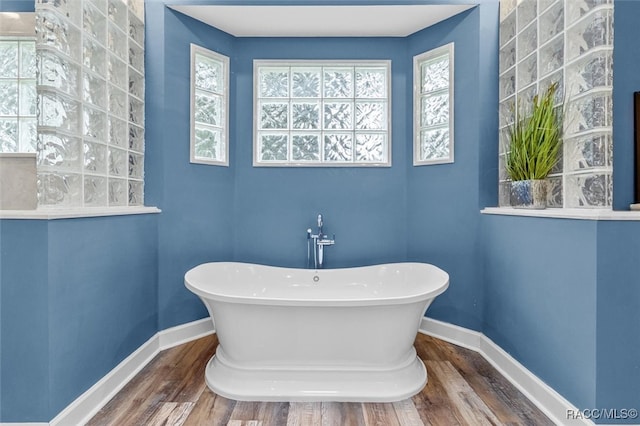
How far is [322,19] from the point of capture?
2.70 metres

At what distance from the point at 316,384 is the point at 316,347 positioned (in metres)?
0.20

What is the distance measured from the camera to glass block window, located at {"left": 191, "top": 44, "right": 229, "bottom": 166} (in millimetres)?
2736

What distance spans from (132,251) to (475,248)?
2.29 m

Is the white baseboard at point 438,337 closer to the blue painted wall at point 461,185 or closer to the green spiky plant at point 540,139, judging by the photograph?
the blue painted wall at point 461,185

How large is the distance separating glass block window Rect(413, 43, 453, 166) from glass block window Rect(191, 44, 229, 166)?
1.55 m

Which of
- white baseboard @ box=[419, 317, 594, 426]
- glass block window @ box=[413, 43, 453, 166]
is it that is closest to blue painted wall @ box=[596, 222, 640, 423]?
white baseboard @ box=[419, 317, 594, 426]

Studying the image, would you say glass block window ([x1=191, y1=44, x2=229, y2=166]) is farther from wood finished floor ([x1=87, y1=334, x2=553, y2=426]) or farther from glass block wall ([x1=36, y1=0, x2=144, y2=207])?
wood finished floor ([x1=87, y1=334, x2=553, y2=426])

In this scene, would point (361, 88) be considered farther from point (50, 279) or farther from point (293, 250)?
point (50, 279)

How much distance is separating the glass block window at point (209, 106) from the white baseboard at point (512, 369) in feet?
7.07

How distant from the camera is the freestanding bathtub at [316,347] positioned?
6.23ft

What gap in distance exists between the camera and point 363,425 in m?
1.71

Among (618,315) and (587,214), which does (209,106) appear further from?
(618,315)

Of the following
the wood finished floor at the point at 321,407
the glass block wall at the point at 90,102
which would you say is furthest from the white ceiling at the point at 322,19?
the wood finished floor at the point at 321,407

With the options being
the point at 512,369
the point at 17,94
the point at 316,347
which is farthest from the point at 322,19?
the point at 512,369
